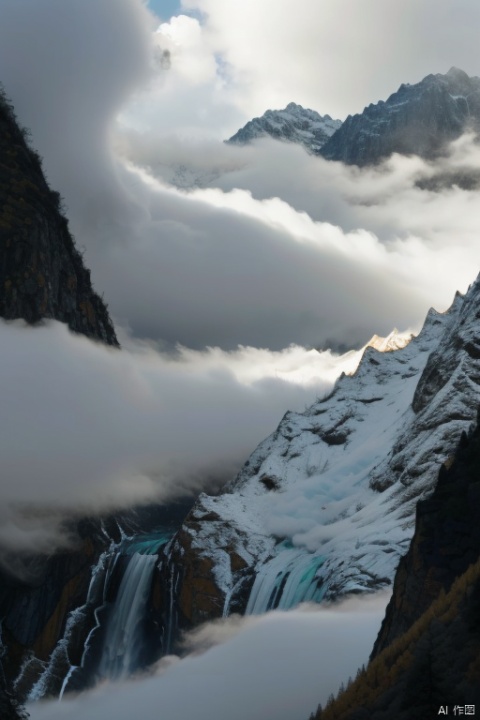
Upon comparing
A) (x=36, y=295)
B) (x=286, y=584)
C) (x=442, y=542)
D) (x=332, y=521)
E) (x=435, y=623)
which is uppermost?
(x=36, y=295)

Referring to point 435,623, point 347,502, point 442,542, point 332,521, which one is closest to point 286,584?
point 332,521

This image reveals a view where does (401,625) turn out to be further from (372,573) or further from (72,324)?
(72,324)

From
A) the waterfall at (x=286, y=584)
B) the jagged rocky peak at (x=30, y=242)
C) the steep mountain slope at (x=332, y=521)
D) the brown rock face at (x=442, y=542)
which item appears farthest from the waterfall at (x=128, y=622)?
the brown rock face at (x=442, y=542)

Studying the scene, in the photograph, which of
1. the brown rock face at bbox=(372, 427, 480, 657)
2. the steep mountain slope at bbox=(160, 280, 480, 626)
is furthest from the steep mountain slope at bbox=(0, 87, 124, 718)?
the brown rock face at bbox=(372, 427, 480, 657)

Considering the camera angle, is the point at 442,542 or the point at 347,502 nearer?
the point at 442,542

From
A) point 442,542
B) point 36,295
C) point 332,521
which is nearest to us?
point 442,542

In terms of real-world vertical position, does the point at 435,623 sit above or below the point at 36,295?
below

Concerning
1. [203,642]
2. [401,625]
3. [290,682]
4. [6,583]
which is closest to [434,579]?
[401,625]

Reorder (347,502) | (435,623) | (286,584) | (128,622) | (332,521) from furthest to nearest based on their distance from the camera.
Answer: (347,502) < (332,521) < (128,622) < (286,584) < (435,623)

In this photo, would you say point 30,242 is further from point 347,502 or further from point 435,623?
point 435,623
